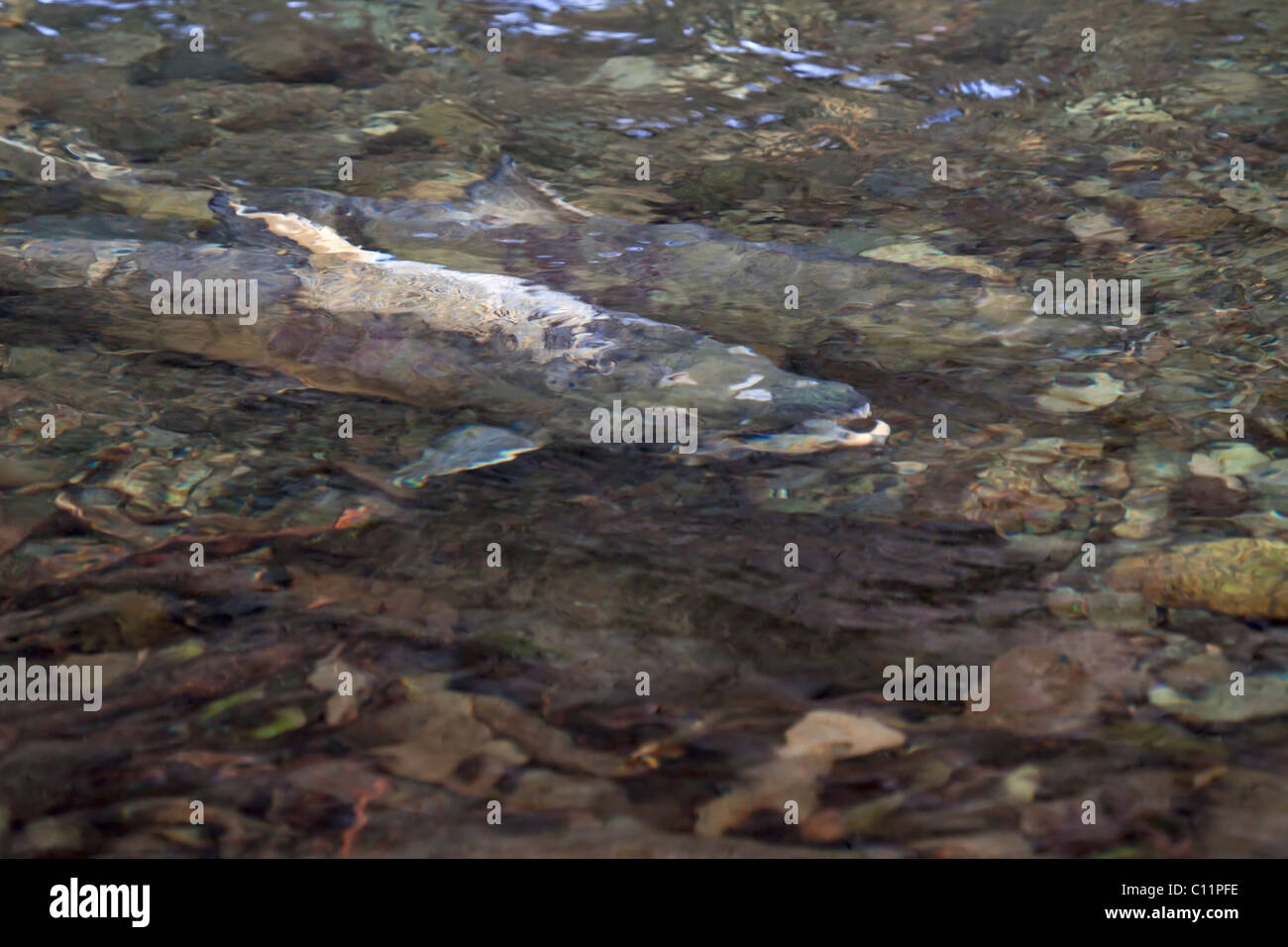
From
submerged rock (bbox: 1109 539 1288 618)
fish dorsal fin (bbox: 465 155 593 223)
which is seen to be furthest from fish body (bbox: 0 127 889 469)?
submerged rock (bbox: 1109 539 1288 618)

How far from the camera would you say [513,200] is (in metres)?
4.01

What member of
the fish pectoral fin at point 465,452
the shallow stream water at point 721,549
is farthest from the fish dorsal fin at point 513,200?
the fish pectoral fin at point 465,452

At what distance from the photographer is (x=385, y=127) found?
195 inches

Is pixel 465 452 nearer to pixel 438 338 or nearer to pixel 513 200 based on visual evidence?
pixel 438 338

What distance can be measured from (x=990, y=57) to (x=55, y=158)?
14.2ft

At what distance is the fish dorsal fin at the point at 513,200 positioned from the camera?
3.94 m

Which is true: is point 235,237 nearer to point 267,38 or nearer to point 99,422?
point 99,422

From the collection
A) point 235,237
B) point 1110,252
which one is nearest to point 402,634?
point 235,237

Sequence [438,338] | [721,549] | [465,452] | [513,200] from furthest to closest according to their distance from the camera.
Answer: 1. [513,200]
2. [438,338]
3. [465,452]
4. [721,549]

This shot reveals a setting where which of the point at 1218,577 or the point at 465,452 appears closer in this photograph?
the point at 1218,577

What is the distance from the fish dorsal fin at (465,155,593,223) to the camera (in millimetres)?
3941

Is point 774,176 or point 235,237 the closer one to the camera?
point 235,237

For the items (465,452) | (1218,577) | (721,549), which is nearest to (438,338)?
(465,452)

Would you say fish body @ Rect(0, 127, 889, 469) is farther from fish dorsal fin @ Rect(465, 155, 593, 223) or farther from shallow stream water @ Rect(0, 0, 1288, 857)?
fish dorsal fin @ Rect(465, 155, 593, 223)
